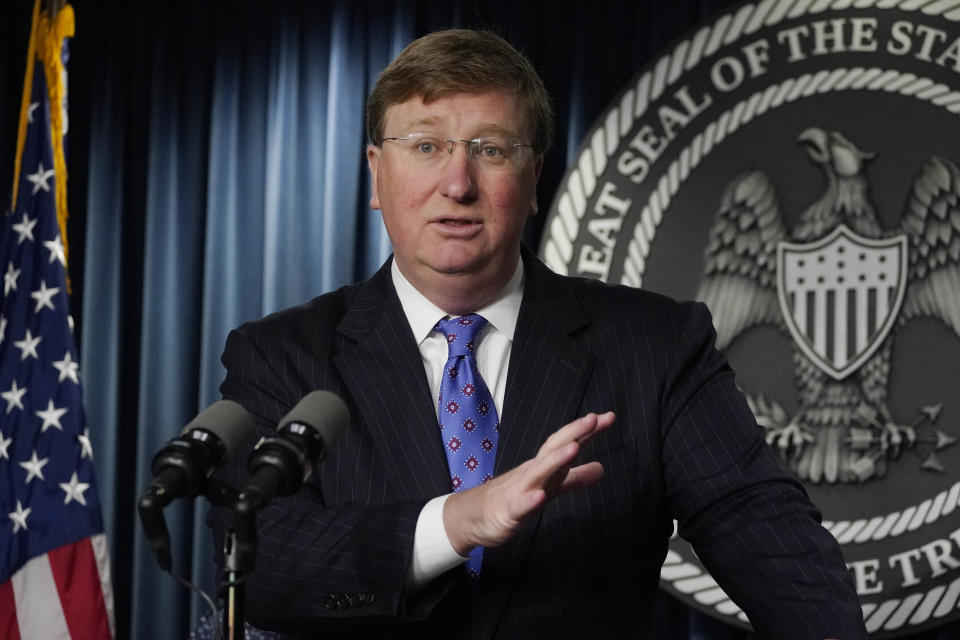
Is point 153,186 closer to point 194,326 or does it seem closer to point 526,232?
point 194,326

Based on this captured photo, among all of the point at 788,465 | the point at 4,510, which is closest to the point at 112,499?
the point at 4,510

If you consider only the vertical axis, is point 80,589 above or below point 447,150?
below

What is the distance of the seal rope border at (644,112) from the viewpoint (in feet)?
11.4

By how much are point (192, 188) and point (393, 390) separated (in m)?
2.61

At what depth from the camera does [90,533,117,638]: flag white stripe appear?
3674 mm

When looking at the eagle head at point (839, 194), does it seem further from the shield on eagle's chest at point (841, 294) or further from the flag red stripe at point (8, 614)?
the flag red stripe at point (8, 614)

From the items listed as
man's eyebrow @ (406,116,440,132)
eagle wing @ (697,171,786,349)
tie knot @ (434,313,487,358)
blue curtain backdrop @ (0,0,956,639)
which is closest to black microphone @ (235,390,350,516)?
tie knot @ (434,313,487,358)

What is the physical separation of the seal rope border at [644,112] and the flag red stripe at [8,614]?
6.05 feet

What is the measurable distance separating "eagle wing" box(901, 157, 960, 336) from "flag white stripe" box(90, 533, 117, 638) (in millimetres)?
2408

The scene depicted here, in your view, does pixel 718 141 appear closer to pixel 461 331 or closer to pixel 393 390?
pixel 461 331

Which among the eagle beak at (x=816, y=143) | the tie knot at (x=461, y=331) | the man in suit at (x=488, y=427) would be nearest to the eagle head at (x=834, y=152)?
the eagle beak at (x=816, y=143)

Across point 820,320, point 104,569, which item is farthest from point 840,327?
point 104,569

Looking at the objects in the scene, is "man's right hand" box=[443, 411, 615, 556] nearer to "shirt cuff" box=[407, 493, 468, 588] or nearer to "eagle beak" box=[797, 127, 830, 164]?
"shirt cuff" box=[407, 493, 468, 588]

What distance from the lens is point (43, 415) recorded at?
12.2 feet
